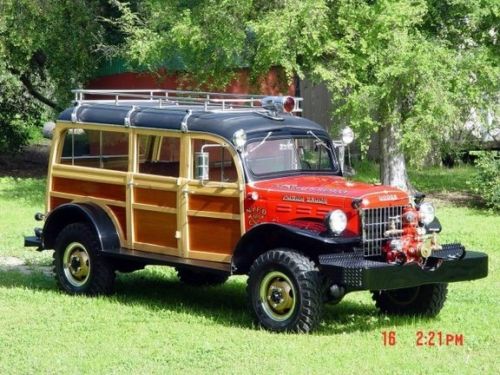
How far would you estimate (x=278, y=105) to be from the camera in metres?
10.9

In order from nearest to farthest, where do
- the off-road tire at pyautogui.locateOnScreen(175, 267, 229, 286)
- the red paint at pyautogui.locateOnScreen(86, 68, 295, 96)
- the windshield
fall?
the windshield < the off-road tire at pyautogui.locateOnScreen(175, 267, 229, 286) < the red paint at pyautogui.locateOnScreen(86, 68, 295, 96)

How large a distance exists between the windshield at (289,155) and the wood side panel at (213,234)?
1.81 ft

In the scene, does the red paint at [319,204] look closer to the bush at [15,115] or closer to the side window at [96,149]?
the side window at [96,149]

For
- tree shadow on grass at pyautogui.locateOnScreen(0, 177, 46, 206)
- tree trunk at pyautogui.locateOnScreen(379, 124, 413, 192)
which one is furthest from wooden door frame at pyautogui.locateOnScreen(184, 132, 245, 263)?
tree shadow on grass at pyautogui.locateOnScreen(0, 177, 46, 206)

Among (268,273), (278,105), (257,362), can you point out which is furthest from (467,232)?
(257,362)

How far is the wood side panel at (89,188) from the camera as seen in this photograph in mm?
11289

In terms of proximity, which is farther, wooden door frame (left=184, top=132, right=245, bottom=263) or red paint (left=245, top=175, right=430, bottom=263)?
wooden door frame (left=184, top=132, right=245, bottom=263)

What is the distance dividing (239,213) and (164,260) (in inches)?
37.0

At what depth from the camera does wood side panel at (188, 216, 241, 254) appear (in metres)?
10.3

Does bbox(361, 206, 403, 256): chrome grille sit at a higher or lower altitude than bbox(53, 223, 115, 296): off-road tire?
higher

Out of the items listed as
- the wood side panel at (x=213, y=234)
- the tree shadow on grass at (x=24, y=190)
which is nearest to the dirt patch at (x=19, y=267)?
the wood side panel at (x=213, y=234)

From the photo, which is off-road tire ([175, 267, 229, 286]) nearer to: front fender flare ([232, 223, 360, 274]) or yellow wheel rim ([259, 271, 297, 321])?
front fender flare ([232, 223, 360, 274])
